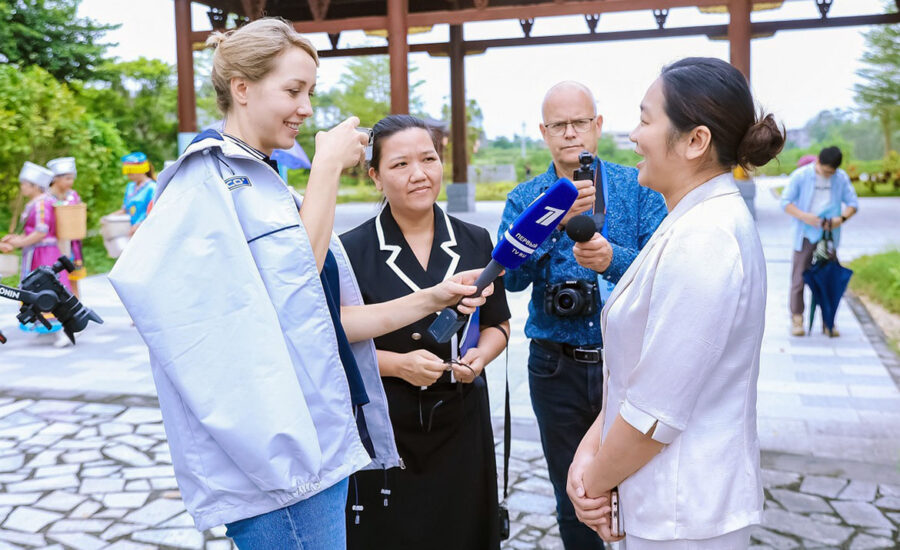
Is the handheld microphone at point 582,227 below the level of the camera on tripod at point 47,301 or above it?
above

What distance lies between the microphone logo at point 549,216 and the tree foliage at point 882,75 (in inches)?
1626

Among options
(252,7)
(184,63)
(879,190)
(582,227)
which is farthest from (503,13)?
(879,190)

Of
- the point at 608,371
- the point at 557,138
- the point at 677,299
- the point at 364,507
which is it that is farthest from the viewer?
the point at 557,138

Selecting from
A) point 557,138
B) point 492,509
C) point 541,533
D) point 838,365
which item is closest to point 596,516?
point 492,509

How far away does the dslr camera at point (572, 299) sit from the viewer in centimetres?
261

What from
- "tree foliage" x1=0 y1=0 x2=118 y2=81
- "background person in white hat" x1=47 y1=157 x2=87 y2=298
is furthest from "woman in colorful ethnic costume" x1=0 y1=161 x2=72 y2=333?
"tree foliage" x1=0 y1=0 x2=118 y2=81

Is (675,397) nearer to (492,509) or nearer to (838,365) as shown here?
(492,509)

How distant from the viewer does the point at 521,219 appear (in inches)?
73.7

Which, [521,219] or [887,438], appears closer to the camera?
[521,219]

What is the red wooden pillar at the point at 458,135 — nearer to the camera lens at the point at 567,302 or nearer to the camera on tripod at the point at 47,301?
the camera lens at the point at 567,302

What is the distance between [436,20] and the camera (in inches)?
538

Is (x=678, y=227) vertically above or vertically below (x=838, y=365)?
above

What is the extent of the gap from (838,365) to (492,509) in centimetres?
506

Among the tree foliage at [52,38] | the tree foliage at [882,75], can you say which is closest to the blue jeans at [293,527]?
the tree foliage at [52,38]
